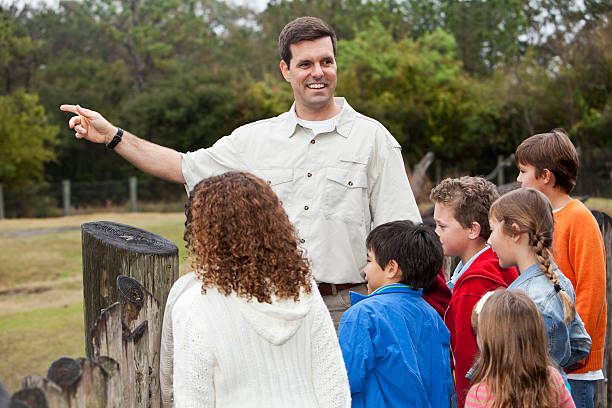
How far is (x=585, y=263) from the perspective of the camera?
3.04 m

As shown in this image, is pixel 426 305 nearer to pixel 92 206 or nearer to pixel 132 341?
pixel 132 341

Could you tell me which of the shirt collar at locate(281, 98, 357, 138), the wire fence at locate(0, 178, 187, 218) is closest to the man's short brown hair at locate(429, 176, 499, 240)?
the shirt collar at locate(281, 98, 357, 138)

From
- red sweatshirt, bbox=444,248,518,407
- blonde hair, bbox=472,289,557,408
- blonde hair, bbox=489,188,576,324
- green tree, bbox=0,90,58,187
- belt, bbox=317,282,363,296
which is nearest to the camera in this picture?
blonde hair, bbox=472,289,557,408

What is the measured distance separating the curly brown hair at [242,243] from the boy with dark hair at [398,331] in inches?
19.8

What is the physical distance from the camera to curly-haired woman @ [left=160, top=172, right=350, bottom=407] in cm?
197

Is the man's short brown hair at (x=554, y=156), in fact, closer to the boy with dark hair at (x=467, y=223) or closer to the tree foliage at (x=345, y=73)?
the boy with dark hair at (x=467, y=223)

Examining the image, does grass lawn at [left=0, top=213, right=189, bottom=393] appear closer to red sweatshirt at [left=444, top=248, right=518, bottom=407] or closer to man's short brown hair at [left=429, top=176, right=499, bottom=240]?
man's short brown hair at [left=429, top=176, right=499, bottom=240]

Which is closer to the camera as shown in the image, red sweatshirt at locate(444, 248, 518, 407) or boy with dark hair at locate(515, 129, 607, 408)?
red sweatshirt at locate(444, 248, 518, 407)

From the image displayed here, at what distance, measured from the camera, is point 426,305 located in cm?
266

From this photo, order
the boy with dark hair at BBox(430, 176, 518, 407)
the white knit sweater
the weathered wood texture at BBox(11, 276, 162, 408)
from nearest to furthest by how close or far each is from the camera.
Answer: the weathered wood texture at BBox(11, 276, 162, 408), the white knit sweater, the boy with dark hair at BBox(430, 176, 518, 407)

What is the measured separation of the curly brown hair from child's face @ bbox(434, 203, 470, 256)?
1.18 metres

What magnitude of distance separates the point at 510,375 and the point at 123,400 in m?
1.19

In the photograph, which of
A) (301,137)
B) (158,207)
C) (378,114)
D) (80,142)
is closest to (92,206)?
(158,207)

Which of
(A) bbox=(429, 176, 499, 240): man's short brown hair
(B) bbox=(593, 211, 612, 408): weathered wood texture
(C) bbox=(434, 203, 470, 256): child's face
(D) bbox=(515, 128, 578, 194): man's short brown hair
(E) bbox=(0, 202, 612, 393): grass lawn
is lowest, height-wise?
(E) bbox=(0, 202, 612, 393): grass lawn
